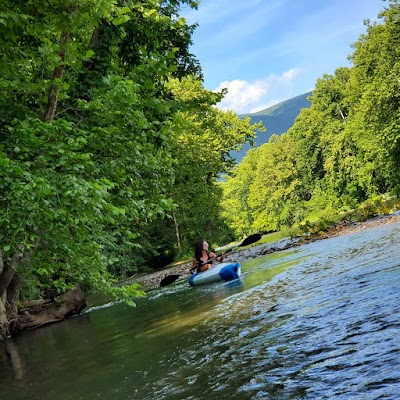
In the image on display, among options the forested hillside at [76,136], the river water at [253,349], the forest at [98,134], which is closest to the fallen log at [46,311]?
the forest at [98,134]

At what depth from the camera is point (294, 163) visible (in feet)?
226

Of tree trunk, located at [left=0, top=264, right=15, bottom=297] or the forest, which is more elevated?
the forest

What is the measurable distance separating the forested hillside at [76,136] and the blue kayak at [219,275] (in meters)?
3.90

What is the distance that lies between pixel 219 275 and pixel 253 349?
32.1ft

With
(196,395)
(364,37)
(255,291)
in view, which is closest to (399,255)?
(255,291)

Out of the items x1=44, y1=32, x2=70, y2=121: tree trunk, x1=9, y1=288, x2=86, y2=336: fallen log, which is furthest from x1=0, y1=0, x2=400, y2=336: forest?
x1=9, y1=288, x2=86, y2=336: fallen log

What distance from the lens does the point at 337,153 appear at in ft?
178

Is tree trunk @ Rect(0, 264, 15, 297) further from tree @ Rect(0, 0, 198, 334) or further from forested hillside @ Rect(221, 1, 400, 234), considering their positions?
forested hillside @ Rect(221, 1, 400, 234)

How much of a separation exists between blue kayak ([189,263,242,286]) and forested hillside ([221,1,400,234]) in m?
15.1

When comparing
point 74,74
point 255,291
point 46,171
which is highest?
point 74,74

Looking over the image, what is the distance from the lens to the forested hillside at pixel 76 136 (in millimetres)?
6172

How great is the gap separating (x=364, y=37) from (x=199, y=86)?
19.0 metres

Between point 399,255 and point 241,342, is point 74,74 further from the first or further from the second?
point 399,255

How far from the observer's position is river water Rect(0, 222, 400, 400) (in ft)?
13.2
